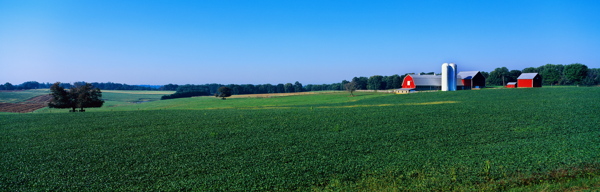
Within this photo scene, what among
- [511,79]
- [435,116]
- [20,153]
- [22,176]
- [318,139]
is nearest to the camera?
[22,176]

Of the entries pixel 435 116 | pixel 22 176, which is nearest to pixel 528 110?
pixel 435 116

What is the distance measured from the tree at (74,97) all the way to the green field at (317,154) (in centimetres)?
1938

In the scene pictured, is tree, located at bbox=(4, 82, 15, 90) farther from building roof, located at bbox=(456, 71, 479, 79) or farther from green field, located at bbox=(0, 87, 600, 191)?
building roof, located at bbox=(456, 71, 479, 79)

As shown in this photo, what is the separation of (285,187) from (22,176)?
443 inches

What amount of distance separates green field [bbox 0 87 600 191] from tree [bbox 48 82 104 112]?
763 inches

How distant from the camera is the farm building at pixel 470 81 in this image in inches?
2766

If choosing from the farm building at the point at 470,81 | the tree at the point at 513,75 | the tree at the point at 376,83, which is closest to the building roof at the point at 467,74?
the farm building at the point at 470,81

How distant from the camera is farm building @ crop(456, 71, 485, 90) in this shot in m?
70.2

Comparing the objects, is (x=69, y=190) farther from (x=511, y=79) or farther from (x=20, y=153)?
(x=511, y=79)

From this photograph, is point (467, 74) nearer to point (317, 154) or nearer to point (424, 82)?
point (424, 82)

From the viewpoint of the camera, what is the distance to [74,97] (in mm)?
45938

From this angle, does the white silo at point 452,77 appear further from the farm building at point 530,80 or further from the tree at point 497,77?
the tree at point 497,77

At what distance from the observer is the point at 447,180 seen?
12.2 m

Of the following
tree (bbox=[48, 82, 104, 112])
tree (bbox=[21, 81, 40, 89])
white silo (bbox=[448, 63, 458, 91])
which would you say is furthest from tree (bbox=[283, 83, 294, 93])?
tree (bbox=[48, 82, 104, 112])
